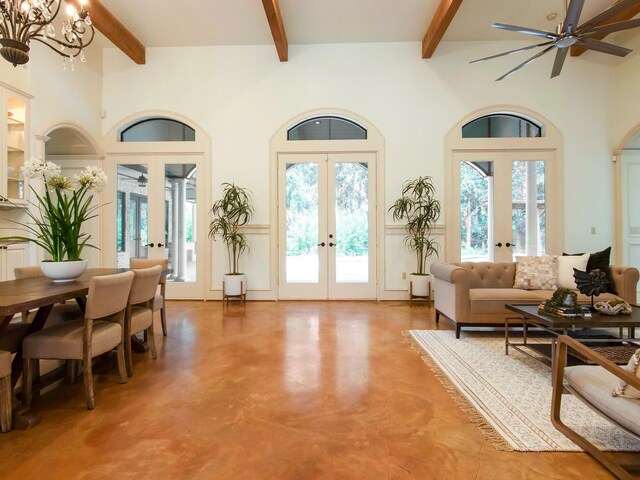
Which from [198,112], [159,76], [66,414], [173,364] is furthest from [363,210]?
[66,414]

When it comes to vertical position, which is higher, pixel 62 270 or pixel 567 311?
pixel 62 270

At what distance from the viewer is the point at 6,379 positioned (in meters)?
1.81

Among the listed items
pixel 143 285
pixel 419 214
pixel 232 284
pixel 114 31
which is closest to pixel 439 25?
pixel 419 214

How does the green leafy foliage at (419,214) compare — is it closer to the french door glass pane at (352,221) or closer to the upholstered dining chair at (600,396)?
the french door glass pane at (352,221)

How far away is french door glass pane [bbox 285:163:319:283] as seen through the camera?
5.70 metres

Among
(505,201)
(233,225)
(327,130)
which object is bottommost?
A: (233,225)

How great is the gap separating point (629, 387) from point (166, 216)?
5.94 metres

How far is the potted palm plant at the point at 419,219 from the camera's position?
17.5 ft

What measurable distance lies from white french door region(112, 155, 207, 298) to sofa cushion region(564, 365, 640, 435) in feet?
17.0

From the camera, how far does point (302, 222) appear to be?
18.7ft

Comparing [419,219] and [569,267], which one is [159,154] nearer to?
[419,219]

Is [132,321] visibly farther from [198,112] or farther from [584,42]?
[584,42]

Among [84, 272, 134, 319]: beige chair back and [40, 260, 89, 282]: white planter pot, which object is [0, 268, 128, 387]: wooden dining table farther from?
[84, 272, 134, 319]: beige chair back

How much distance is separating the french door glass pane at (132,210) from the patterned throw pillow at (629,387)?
6099 millimetres
